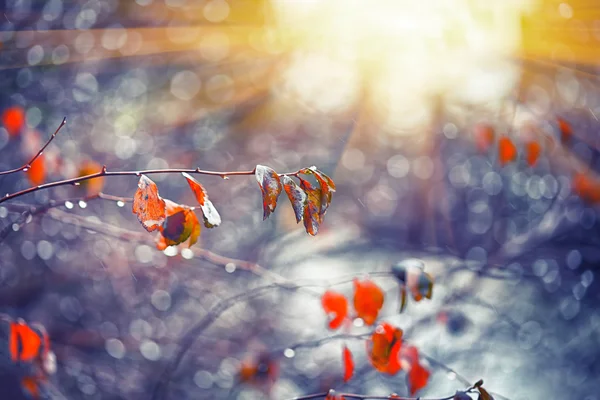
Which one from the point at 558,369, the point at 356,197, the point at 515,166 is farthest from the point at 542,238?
the point at 356,197

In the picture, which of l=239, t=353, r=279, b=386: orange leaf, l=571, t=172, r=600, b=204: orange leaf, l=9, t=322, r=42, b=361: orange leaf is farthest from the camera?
l=571, t=172, r=600, b=204: orange leaf

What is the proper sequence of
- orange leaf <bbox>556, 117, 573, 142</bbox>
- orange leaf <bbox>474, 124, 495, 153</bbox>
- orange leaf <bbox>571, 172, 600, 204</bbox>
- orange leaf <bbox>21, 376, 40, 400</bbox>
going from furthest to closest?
orange leaf <bbox>474, 124, 495, 153</bbox> → orange leaf <bbox>571, 172, 600, 204</bbox> → orange leaf <bbox>556, 117, 573, 142</bbox> → orange leaf <bbox>21, 376, 40, 400</bbox>

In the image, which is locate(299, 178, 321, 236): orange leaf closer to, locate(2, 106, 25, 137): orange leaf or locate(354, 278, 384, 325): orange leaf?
locate(354, 278, 384, 325): orange leaf

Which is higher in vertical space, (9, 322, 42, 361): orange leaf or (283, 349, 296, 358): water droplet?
(9, 322, 42, 361): orange leaf

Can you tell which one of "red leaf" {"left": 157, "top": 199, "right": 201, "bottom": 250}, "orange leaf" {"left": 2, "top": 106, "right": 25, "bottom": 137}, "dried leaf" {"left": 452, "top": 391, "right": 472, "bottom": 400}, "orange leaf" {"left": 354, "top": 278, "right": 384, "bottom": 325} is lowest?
"orange leaf" {"left": 2, "top": 106, "right": 25, "bottom": 137}

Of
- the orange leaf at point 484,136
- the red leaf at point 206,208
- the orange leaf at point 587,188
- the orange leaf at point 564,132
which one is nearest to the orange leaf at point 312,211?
the red leaf at point 206,208

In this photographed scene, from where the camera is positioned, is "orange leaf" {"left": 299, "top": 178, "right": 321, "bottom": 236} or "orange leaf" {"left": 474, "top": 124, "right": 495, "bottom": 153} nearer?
"orange leaf" {"left": 299, "top": 178, "right": 321, "bottom": 236}

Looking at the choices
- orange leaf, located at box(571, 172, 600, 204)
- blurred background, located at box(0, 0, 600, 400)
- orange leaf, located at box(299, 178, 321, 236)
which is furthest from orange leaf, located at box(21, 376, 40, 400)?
orange leaf, located at box(571, 172, 600, 204)
